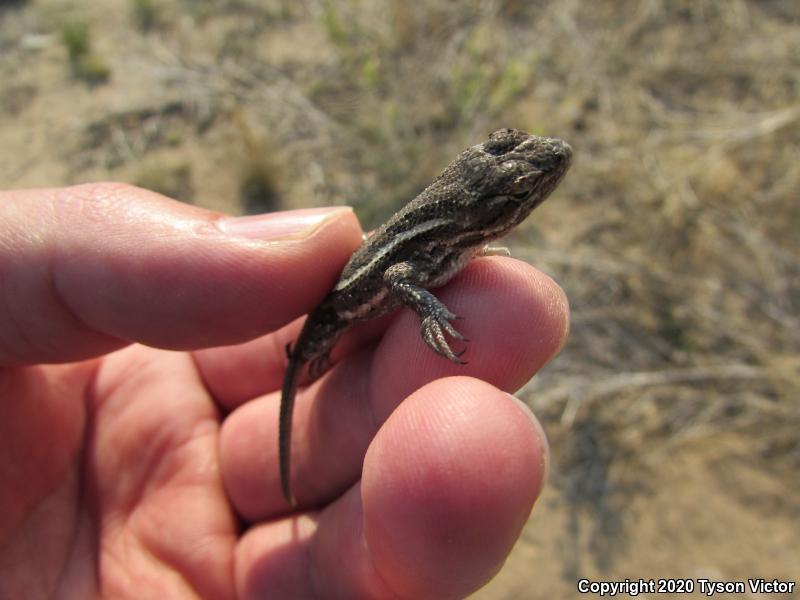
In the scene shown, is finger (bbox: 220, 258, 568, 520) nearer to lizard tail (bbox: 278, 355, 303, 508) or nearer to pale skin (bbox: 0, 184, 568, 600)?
pale skin (bbox: 0, 184, 568, 600)

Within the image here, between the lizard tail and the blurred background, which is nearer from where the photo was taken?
the lizard tail

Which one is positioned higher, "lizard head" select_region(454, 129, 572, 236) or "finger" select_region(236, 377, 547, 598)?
"lizard head" select_region(454, 129, 572, 236)

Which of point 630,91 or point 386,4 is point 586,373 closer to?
point 630,91

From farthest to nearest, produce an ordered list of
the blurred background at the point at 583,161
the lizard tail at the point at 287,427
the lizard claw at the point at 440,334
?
A: 1. the blurred background at the point at 583,161
2. the lizard tail at the point at 287,427
3. the lizard claw at the point at 440,334

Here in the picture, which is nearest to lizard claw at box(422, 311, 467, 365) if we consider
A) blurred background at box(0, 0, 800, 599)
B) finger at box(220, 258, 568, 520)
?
finger at box(220, 258, 568, 520)

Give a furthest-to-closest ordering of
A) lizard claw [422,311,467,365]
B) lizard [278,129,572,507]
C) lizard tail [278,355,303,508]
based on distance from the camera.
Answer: lizard tail [278,355,303,508] → lizard [278,129,572,507] → lizard claw [422,311,467,365]

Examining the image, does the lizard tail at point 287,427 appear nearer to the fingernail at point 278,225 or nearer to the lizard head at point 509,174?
the fingernail at point 278,225

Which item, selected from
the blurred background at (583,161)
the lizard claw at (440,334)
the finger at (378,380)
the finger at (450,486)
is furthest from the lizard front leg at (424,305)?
the blurred background at (583,161)
